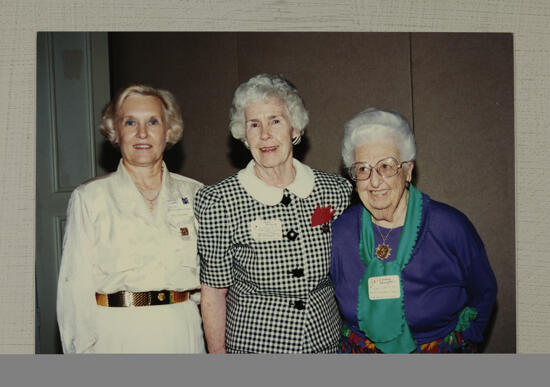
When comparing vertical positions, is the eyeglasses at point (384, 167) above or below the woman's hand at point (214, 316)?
above

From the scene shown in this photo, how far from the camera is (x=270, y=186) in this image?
2369mm

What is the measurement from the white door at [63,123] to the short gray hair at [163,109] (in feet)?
0.25

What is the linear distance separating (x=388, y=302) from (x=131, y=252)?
1.14 meters

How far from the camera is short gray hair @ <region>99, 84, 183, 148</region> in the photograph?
2.40m

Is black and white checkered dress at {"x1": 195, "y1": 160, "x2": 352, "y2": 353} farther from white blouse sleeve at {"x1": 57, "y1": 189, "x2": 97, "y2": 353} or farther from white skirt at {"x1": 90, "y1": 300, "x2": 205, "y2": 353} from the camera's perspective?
white blouse sleeve at {"x1": 57, "y1": 189, "x2": 97, "y2": 353}

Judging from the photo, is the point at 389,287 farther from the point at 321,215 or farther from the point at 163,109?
the point at 163,109

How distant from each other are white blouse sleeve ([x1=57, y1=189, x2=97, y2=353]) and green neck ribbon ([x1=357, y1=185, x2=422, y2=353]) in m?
1.18

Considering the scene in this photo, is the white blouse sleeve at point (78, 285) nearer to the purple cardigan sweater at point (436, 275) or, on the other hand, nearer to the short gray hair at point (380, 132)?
the purple cardigan sweater at point (436, 275)

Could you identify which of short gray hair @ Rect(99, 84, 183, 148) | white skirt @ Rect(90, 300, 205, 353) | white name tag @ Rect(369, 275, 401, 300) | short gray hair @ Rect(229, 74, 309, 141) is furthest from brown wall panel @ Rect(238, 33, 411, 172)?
white skirt @ Rect(90, 300, 205, 353)

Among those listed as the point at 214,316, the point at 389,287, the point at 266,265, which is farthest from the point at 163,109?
the point at 389,287

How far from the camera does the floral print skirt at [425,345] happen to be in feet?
7.66

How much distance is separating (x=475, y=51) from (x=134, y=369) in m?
2.16

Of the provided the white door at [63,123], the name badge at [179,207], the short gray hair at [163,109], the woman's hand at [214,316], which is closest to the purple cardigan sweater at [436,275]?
the woman's hand at [214,316]
